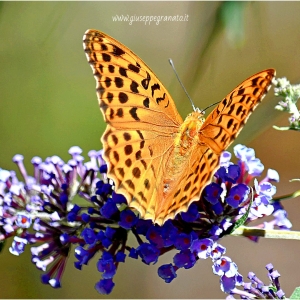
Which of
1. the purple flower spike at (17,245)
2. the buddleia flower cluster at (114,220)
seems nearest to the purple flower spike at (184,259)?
the buddleia flower cluster at (114,220)

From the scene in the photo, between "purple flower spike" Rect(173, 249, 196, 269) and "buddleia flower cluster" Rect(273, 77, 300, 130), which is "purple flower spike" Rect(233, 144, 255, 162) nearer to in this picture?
"buddleia flower cluster" Rect(273, 77, 300, 130)

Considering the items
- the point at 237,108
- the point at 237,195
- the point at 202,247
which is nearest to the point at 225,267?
the point at 202,247

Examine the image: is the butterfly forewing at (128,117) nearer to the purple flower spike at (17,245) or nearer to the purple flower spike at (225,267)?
the purple flower spike at (225,267)

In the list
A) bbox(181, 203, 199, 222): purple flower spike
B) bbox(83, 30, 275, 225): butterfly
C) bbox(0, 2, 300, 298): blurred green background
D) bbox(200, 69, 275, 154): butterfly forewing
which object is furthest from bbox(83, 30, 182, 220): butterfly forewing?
bbox(0, 2, 300, 298): blurred green background

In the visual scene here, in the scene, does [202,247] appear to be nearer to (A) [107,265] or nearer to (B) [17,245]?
(A) [107,265]

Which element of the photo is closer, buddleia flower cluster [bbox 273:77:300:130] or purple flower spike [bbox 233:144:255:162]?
buddleia flower cluster [bbox 273:77:300:130]

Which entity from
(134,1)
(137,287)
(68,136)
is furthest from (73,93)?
(137,287)
